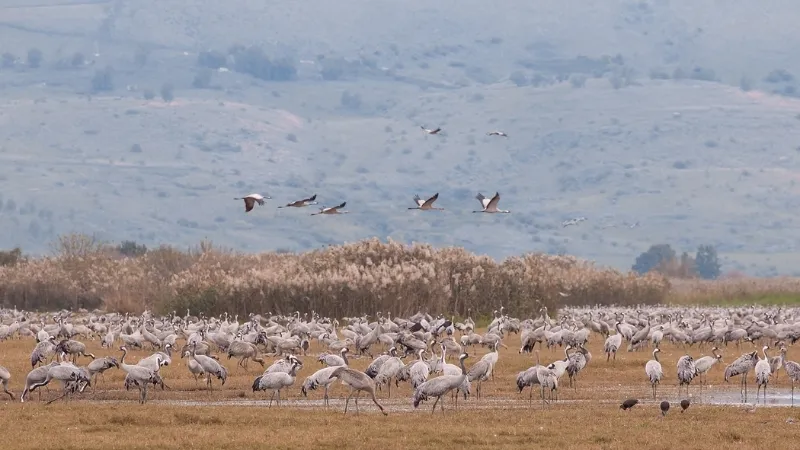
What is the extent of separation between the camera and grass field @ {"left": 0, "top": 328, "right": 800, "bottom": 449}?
71.9 feet

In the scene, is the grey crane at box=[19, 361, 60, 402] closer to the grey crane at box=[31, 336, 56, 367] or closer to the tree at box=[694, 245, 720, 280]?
the grey crane at box=[31, 336, 56, 367]

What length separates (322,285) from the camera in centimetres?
4909

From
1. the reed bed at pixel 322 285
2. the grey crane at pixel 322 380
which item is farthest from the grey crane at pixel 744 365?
the reed bed at pixel 322 285

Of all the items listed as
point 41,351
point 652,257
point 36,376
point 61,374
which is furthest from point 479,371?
point 652,257

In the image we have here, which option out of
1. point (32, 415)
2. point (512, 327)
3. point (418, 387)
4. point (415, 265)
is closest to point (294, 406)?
point (418, 387)

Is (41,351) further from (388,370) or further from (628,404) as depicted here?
(628,404)

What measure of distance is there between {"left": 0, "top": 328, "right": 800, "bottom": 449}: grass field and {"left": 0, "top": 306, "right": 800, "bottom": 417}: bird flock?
1.19 ft

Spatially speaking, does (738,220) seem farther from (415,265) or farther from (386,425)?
(386,425)

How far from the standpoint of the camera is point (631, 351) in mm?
39219

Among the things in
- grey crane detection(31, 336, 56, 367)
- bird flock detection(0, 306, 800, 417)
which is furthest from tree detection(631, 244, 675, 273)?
grey crane detection(31, 336, 56, 367)

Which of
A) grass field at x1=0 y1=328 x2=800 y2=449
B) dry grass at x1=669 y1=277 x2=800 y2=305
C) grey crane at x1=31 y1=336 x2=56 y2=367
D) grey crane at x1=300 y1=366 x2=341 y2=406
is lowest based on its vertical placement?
grass field at x1=0 y1=328 x2=800 y2=449

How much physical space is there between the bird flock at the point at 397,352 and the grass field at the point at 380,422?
36 cm

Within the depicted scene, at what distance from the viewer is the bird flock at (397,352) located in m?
26.9

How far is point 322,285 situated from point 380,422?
2539 cm
